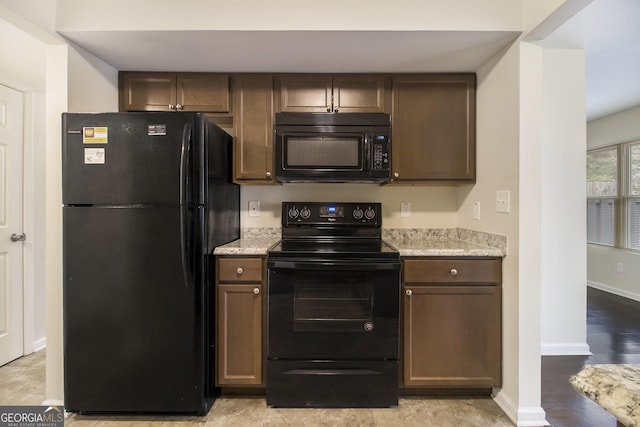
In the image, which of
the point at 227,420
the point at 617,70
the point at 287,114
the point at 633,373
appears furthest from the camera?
the point at 617,70

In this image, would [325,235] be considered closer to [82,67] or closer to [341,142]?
[341,142]

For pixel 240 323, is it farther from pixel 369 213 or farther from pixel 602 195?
pixel 602 195

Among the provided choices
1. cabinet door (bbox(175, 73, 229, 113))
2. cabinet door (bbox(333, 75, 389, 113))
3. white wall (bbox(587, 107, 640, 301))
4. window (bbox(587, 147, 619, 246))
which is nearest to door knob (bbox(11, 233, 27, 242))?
cabinet door (bbox(175, 73, 229, 113))

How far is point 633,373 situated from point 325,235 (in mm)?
1918

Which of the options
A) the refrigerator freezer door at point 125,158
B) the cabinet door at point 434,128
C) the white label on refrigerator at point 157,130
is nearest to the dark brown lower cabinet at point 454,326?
the cabinet door at point 434,128

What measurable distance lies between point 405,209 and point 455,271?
0.74 m

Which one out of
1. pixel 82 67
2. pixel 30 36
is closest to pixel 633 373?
pixel 82 67

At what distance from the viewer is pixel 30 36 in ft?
6.10

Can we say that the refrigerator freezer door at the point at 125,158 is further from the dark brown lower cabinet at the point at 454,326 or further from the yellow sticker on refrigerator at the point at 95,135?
the dark brown lower cabinet at the point at 454,326

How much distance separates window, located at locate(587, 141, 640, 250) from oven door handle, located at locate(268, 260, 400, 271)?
432cm

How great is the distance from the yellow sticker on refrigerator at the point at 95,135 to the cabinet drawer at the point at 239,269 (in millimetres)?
899

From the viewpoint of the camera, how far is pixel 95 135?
5.61ft

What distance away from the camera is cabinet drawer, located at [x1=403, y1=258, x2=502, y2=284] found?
1.94m

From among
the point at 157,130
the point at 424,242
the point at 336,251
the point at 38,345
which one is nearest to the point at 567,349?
the point at 424,242
